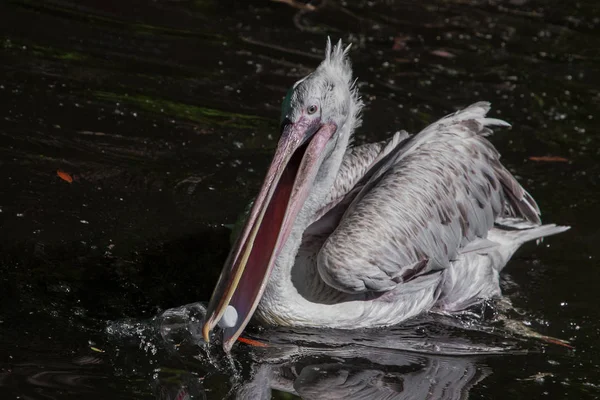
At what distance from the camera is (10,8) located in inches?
296

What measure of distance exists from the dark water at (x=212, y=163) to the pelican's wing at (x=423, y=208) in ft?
1.13

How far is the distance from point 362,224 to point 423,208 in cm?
43

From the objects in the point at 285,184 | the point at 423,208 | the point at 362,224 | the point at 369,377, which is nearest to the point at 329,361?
the point at 369,377

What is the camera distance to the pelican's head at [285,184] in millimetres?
4133

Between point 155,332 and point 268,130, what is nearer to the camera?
point 155,332

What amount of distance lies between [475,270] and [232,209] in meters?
1.40

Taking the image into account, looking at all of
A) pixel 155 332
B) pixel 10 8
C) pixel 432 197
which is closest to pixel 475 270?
pixel 432 197

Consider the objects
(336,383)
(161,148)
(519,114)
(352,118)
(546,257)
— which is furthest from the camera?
(519,114)

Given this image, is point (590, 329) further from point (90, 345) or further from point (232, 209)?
point (90, 345)

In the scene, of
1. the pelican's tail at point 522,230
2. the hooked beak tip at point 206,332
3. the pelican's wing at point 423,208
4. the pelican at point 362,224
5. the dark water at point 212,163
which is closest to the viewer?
the hooked beak tip at point 206,332

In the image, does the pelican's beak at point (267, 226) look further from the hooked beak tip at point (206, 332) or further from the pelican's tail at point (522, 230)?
the pelican's tail at point (522, 230)

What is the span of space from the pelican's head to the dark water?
0.24 metres

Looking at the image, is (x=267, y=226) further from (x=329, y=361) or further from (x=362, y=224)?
(x=329, y=361)

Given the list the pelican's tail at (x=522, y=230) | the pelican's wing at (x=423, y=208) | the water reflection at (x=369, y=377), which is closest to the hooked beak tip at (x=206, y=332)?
the water reflection at (x=369, y=377)
